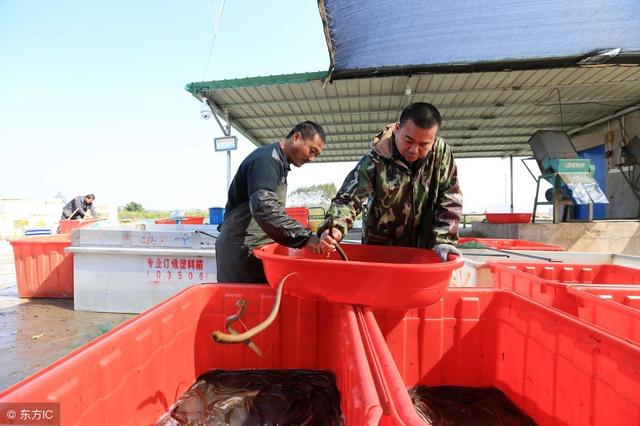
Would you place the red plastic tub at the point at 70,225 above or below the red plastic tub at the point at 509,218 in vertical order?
below

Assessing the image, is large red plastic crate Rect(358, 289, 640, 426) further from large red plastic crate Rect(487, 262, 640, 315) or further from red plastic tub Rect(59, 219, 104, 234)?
red plastic tub Rect(59, 219, 104, 234)

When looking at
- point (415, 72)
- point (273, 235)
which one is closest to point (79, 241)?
point (273, 235)

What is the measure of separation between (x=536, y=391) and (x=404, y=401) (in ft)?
3.37

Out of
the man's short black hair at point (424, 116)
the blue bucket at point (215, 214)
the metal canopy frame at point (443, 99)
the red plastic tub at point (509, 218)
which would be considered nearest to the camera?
the man's short black hair at point (424, 116)

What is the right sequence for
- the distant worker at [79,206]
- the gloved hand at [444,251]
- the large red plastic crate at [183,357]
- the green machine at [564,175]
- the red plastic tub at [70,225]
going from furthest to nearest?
1. the distant worker at [79,206]
2. the red plastic tub at [70,225]
3. the green machine at [564,175]
4. the gloved hand at [444,251]
5. the large red plastic crate at [183,357]

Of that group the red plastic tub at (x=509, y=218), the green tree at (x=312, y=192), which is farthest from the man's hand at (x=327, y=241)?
the green tree at (x=312, y=192)

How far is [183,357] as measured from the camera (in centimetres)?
138

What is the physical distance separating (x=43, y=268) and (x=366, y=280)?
594cm

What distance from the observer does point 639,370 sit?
0.88m

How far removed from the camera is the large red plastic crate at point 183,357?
0.76m

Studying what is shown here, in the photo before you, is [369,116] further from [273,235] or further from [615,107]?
[273,235]

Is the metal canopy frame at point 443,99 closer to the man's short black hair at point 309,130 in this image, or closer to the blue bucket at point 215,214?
the blue bucket at point 215,214

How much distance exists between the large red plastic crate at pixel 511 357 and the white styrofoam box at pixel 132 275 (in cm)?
331

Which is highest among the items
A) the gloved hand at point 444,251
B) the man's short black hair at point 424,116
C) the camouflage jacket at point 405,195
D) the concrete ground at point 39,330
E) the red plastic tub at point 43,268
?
the man's short black hair at point 424,116
